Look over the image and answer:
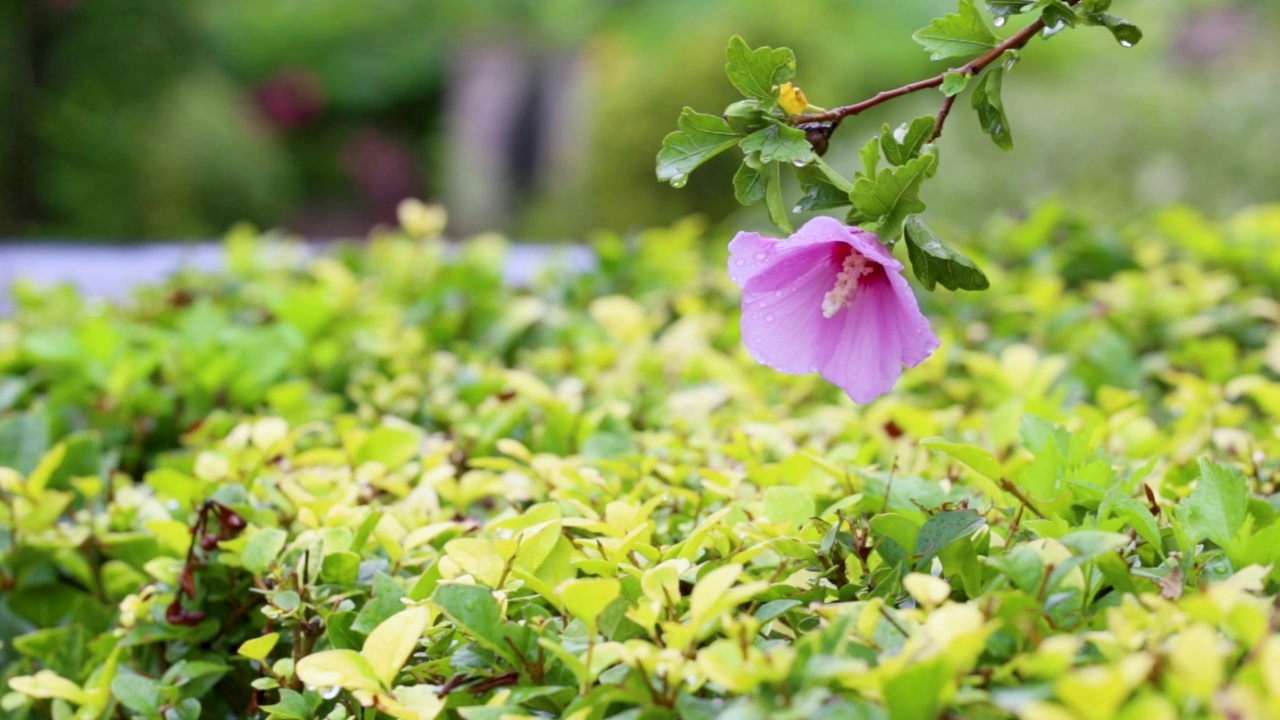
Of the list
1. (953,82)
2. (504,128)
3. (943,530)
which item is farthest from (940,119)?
(504,128)

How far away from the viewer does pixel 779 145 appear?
97cm

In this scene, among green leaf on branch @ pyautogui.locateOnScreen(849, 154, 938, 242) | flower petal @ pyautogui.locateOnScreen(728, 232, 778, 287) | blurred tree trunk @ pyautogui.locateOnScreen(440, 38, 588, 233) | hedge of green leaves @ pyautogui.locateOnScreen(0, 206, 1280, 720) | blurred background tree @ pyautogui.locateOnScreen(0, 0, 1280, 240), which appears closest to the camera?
hedge of green leaves @ pyautogui.locateOnScreen(0, 206, 1280, 720)

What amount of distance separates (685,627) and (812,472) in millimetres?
496

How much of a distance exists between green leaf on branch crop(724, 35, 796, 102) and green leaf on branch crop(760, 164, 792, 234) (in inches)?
2.3

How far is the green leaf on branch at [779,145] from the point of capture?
37.9 inches

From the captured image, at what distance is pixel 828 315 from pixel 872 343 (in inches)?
2.4

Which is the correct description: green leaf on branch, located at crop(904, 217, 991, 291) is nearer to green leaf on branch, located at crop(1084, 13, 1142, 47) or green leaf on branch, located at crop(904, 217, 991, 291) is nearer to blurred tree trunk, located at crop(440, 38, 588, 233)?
green leaf on branch, located at crop(1084, 13, 1142, 47)

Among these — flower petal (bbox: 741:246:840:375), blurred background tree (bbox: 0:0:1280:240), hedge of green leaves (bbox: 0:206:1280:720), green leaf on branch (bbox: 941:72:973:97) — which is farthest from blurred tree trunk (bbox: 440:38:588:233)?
green leaf on branch (bbox: 941:72:973:97)

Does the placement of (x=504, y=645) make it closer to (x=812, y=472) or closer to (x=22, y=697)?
(x=812, y=472)

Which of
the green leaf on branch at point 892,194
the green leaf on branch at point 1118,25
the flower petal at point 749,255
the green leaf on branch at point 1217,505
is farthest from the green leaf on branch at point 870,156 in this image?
the green leaf on branch at point 1217,505

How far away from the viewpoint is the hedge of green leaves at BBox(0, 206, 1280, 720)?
81 cm

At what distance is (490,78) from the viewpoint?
1058 centimetres

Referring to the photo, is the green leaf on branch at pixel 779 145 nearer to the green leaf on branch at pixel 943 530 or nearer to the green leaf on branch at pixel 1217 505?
the green leaf on branch at pixel 943 530

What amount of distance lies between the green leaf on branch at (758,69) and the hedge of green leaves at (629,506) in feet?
1.07
